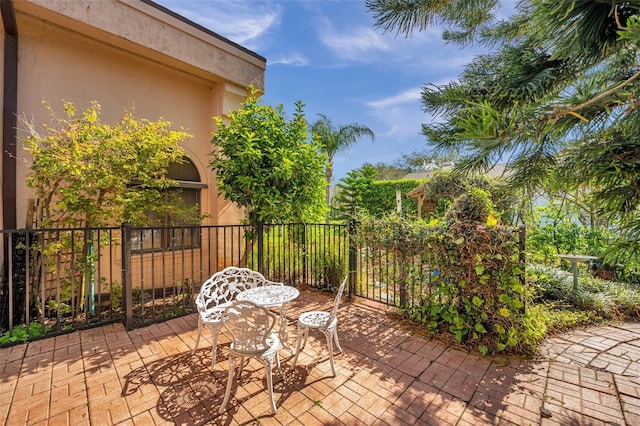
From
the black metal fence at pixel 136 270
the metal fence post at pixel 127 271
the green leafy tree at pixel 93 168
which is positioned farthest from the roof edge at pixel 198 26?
the metal fence post at pixel 127 271

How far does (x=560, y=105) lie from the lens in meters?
1.95

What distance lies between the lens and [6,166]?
13.9 feet

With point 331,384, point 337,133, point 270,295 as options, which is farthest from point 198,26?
point 337,133

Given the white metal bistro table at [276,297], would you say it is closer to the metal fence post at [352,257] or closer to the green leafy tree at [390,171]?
the metal fence post at [352,257]

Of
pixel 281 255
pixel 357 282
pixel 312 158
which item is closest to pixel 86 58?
pixel 312 158

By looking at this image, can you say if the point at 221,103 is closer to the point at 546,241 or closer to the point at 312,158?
the point at 312,158

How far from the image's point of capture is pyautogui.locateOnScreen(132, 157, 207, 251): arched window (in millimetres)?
5621

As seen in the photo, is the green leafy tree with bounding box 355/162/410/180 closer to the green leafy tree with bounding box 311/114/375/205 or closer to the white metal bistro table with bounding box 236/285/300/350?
the green leafy tree with bounding box 311/114/375/205

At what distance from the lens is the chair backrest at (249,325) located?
87.0 inches

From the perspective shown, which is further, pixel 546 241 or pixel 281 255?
pixel 546 241

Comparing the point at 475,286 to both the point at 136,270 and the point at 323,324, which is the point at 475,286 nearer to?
the point at 323,324

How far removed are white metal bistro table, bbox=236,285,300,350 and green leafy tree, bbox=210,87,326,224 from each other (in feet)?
5.97

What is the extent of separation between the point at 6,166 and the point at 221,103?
3743mm

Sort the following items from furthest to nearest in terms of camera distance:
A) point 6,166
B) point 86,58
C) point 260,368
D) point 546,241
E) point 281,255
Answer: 1. point 546,241
2. point 281,255
3. point 86,58
4. point 6,166
5. point 260,368
